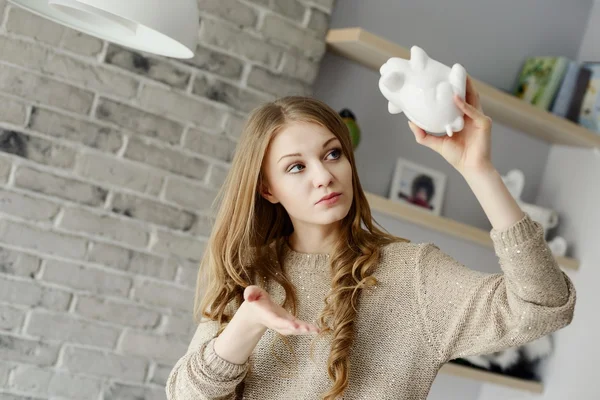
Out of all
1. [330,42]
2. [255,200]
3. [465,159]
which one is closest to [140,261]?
[255,200]

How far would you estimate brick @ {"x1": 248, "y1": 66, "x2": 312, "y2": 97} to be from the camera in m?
2.23

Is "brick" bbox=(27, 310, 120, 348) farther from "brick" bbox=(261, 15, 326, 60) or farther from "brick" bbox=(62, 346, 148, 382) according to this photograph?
"brick" bbox=(261, 15, 326, 60)

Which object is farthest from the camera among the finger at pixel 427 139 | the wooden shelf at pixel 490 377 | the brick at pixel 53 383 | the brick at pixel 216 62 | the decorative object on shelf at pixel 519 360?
the decorative object on shelf at pixel 519 360

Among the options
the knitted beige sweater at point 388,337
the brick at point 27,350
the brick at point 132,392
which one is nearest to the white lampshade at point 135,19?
the knitted beige sweater at point 388,337

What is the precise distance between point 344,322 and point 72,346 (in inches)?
37.6

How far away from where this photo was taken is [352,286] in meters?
1.50

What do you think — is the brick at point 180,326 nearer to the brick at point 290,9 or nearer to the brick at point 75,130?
the brick at point 75,130

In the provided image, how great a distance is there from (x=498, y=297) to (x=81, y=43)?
1.30m

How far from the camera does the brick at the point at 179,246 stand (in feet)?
7.09

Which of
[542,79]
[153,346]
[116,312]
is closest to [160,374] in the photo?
[153,346]

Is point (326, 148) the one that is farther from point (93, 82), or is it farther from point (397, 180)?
point (397, 180)

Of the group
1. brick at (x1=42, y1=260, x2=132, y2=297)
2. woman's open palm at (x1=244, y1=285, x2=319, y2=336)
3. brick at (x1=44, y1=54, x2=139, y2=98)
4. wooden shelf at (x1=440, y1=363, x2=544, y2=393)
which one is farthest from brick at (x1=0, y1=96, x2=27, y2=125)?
wooden shelf at (x1=440, y1=363, x2=544, y2=393)

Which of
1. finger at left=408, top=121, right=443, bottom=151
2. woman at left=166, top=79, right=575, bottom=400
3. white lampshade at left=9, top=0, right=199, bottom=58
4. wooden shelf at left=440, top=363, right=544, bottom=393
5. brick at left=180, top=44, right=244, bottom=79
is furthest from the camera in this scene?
wooden shelf at left=440, top=363, right=544, bottom=393

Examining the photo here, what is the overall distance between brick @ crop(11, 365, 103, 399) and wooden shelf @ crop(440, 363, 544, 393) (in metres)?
1.07
